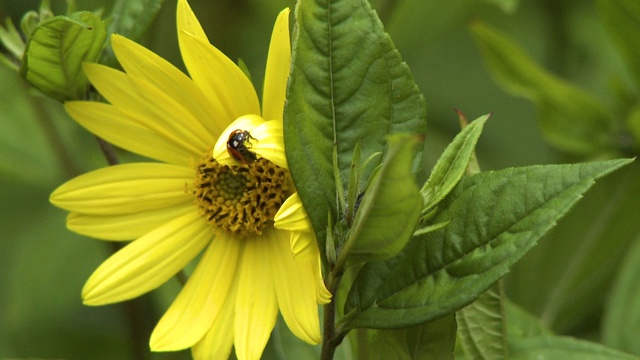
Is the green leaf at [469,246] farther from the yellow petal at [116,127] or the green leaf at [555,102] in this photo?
the green leaf at [555,102]

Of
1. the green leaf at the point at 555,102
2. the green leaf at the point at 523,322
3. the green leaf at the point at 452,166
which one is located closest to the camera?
the green leaf at the point at 452,166

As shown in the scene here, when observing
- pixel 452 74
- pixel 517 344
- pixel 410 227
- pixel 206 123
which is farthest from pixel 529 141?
pixel 410 227

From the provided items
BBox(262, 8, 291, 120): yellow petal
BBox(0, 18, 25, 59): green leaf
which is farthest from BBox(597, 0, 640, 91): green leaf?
BBox(0, 18, 25, 59): green leaf

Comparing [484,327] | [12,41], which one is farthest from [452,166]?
[12,41]

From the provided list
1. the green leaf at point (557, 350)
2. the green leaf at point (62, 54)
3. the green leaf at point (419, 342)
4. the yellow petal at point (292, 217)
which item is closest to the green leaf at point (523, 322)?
the green leaf at point (557, 350)

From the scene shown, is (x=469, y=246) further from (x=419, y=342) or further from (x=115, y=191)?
(x=115, y=191)

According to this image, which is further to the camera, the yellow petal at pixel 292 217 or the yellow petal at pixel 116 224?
the yellow petal at pixel 116 224
